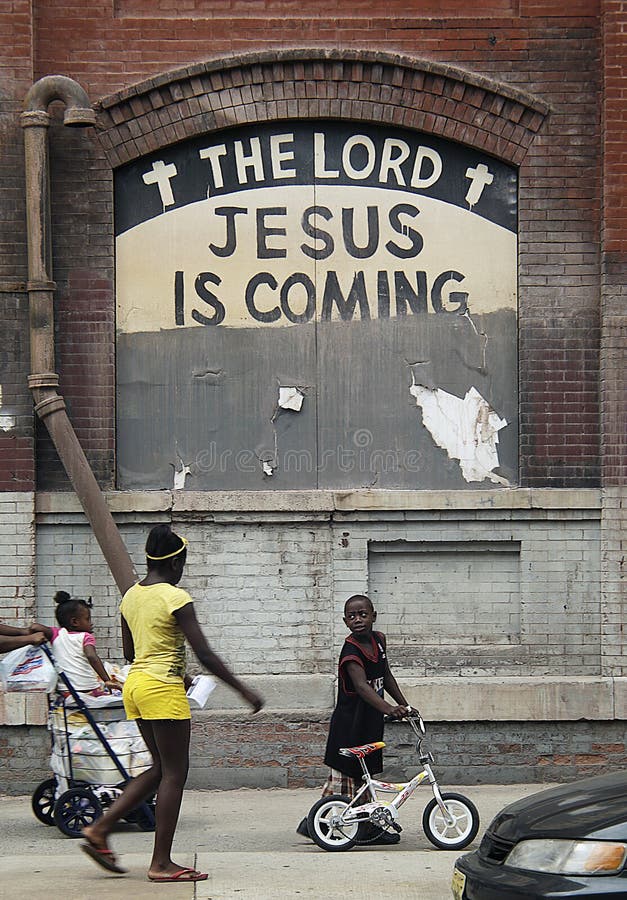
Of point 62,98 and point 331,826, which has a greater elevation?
point 62,98

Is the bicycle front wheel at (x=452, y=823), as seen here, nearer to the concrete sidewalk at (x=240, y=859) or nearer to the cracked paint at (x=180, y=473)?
the concrete sidewalk at (x=240, y=859)

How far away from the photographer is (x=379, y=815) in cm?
748

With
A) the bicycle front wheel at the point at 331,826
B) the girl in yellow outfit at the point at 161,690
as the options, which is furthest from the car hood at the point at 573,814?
the bicycle front wheel at the point at 331,826

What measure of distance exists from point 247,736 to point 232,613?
0.94 m

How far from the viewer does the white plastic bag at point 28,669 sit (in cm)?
793

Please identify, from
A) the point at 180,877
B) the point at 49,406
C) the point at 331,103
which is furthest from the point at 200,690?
the point at 331,103

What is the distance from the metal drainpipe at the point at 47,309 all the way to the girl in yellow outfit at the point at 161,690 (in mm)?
3178

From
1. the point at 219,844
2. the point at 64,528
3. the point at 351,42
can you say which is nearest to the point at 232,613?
the point at 64,528

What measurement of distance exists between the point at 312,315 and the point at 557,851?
5.79 meters

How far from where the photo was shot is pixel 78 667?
823 centimetres

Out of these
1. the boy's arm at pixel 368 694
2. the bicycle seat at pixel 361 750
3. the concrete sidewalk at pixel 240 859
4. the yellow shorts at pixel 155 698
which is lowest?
the concrete sidewalk at pixel 240 859

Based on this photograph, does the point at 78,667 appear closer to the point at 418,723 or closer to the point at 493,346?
the point at 418,723

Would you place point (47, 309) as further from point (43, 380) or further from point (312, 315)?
point (312, 315)

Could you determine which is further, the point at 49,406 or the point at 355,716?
the point at 49,406
